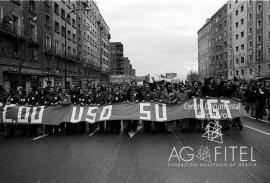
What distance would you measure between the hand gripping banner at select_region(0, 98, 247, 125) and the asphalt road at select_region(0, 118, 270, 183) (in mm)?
949

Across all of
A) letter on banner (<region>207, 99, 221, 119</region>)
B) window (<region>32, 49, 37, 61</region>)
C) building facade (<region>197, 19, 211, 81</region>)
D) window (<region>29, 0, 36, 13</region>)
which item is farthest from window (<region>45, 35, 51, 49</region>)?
Answer: building facade (<region>197, 19, 211, 81</region>)

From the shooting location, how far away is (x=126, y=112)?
1081 centimetres

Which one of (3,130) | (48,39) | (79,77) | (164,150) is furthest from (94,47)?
(164,150)

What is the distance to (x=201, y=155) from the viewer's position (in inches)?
277

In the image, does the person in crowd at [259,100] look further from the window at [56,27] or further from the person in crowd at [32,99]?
the window at [56,27]

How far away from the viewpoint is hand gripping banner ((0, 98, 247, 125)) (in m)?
10.7

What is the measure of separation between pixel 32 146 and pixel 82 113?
8.98 feet

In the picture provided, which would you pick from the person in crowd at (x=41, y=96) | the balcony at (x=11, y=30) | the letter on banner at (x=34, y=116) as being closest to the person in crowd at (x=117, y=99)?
the letter on banner at (x=34, y=116)

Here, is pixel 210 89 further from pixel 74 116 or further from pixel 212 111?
pixel 74 116

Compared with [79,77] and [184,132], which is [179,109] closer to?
[184,132]

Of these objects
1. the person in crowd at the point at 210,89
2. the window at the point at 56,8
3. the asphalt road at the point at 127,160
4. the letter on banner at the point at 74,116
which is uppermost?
the window at the point at 56,8

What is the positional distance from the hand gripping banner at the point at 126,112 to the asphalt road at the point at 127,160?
0.95m

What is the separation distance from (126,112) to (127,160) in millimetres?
4309

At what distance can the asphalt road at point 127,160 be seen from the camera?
5.36 metres
